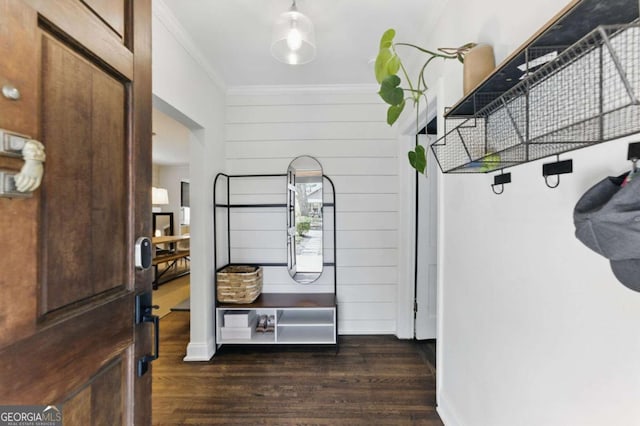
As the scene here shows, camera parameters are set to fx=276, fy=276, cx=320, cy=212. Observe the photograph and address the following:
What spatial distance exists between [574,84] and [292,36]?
4.78 feet

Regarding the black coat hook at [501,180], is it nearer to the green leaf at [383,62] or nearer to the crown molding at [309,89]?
the green leaf at [383,62]

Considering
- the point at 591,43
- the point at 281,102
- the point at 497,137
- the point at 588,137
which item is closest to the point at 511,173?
the point at 497,137

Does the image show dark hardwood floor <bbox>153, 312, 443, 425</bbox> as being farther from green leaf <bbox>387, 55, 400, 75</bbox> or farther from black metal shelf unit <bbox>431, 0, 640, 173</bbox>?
green leaf <bbox>387, 55, 400, 75</bbox>

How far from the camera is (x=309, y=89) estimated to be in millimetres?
2828

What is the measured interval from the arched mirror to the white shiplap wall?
0.09 meters

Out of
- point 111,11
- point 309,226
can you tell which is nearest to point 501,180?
point 111,11

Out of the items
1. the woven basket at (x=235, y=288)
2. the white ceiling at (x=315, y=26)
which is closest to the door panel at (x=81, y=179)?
the white ceiling at (x=315, y=26)

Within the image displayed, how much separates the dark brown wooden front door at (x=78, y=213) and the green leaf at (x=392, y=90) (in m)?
0.97

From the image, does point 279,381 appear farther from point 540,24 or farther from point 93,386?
point 540,24

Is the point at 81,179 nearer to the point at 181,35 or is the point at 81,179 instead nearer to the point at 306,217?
the point at 181,35

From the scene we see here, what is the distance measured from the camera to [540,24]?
94 centimetres

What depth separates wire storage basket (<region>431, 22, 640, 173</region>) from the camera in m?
0.55

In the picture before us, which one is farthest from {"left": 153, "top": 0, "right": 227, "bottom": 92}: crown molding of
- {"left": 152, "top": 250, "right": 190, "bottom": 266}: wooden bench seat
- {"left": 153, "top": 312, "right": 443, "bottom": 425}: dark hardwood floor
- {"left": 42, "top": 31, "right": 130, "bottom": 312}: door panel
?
{"left": 152, "top": 250, "right": 190, "bottom": 266}: wooden bench seat

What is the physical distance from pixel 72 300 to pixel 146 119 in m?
0.66
